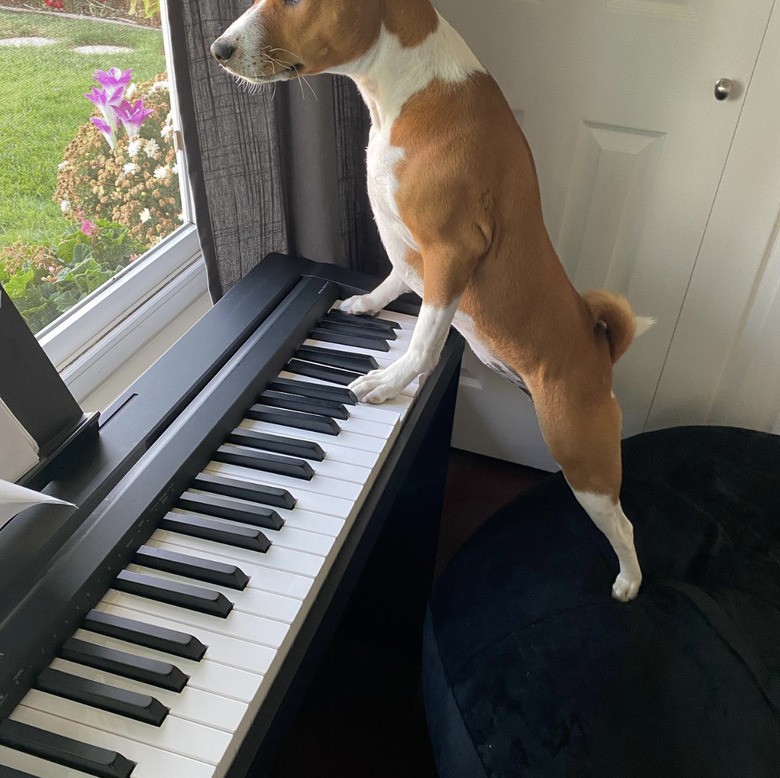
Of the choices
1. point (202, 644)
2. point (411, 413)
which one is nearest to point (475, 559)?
point (411, 413)

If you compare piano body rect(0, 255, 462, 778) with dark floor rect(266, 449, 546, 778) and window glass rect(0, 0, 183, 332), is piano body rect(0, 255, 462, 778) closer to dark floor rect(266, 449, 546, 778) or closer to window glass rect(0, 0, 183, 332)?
window glass rect(0, 0, 183, 332)

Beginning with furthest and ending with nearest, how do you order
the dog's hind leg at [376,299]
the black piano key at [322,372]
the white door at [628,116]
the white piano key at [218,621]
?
the white door at [628,116] → the dog's hind leg at [376,299] → the black piano key at [322,372] → the white piano key at [218,621]

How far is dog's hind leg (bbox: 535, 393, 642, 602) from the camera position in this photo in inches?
43.3

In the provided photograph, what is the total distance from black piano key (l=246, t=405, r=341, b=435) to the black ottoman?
0.43 metres

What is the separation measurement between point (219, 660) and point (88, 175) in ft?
2.68

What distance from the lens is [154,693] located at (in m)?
0.68

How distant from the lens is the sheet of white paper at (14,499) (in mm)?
687

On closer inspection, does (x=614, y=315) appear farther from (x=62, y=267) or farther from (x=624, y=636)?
(x=62, y=267)

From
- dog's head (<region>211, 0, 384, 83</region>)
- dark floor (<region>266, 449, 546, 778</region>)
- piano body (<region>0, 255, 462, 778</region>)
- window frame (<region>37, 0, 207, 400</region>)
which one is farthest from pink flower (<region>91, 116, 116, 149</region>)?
dark floor (<region>266, 449, 546, 778</region>)

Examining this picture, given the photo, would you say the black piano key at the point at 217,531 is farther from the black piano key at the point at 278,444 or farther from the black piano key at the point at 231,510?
the black piano key at the point at 278,444

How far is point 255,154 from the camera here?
3.77ft

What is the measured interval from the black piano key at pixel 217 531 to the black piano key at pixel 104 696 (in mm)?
189

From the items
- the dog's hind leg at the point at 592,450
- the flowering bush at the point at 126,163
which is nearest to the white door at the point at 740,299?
the dog's hind leg at the point at 592,450

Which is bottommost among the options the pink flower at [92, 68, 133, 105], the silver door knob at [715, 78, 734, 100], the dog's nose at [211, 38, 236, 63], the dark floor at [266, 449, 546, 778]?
the dark floor at [266, 449, 546, 778]
